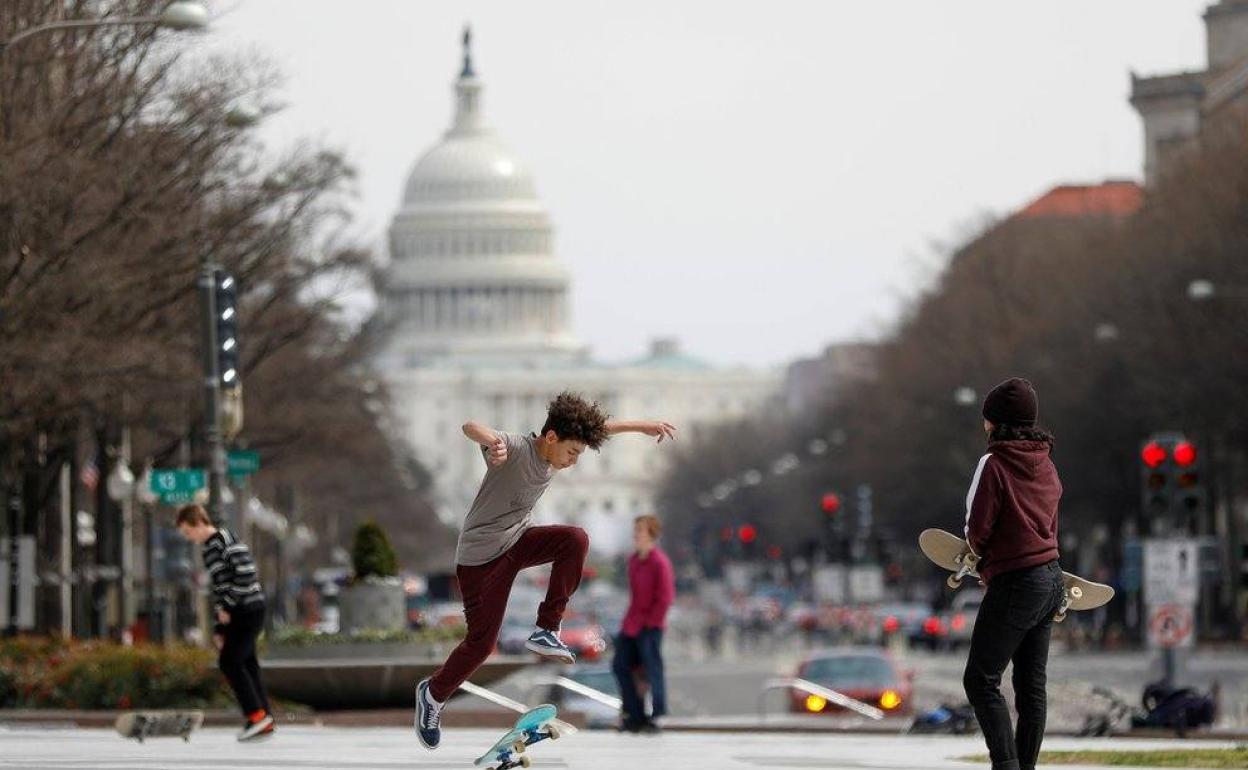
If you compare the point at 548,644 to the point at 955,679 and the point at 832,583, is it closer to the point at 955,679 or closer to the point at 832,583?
the point at 955,679

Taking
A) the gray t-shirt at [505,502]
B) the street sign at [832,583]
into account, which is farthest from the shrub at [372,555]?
the street sign at [832,583]

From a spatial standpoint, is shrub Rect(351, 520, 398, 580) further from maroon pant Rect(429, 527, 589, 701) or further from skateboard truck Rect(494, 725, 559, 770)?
maroon pant Rect(429, 527, 589, 701)

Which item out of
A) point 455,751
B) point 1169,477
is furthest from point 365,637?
point 1169,477

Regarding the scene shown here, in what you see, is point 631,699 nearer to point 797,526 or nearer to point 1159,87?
point 1159,87

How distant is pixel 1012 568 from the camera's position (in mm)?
14805

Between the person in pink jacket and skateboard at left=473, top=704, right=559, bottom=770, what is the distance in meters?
9.06

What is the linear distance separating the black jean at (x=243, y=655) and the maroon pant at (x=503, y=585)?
6.69 m

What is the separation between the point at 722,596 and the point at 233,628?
416 feet

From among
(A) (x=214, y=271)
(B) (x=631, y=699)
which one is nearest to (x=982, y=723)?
(B) (x=631, y=699)

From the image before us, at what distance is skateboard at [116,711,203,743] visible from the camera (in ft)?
70.8

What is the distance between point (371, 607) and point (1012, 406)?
1560 centimetres

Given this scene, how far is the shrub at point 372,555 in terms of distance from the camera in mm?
30234

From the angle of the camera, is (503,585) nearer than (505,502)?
No

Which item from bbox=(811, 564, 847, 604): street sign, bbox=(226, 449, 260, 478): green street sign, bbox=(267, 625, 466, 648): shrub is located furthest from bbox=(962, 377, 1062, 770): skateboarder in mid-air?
bbox=(811, 564, 847, 604): street sign
